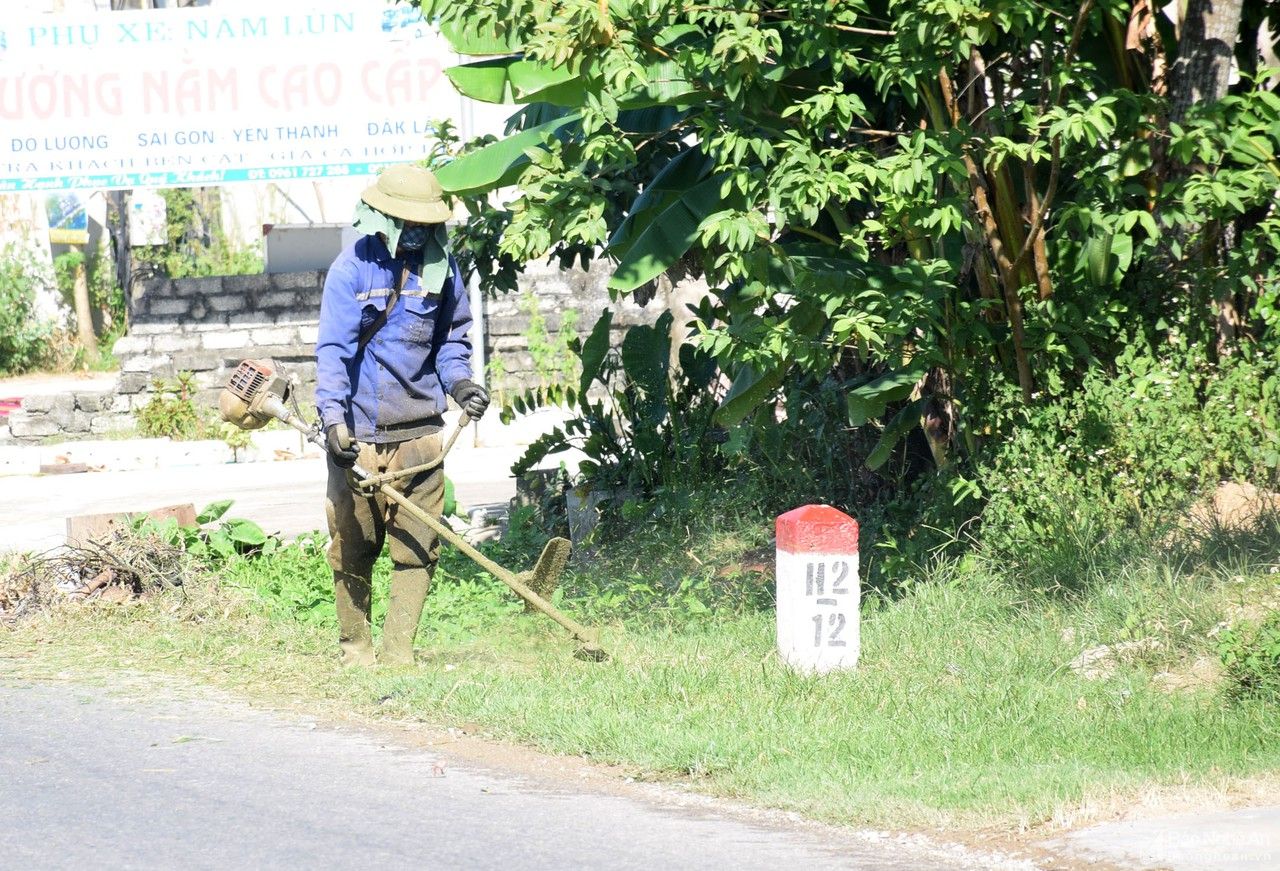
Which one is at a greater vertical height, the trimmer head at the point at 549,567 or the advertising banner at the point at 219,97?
the advertising banner at the point at 219,97

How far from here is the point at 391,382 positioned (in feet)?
23.4

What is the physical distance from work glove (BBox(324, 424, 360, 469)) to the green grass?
1015mm

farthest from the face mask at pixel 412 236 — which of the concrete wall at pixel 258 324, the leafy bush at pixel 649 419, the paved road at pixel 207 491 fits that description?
the concrete wall at pixel 258 324

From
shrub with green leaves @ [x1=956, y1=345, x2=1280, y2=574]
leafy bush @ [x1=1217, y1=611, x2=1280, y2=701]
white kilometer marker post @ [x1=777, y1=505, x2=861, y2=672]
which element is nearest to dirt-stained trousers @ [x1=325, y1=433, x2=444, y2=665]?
white kilometer marker post @ [x1=777, y1=505, x2=861, y2=672]

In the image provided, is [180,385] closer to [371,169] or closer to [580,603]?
[371,169]

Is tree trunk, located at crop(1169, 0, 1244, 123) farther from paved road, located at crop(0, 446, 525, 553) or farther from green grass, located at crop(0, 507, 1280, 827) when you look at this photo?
paved road, located at crop(0, 446, 525, 553)

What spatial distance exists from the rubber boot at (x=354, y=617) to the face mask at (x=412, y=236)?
151 cm

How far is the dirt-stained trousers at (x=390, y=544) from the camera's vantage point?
7172 mm

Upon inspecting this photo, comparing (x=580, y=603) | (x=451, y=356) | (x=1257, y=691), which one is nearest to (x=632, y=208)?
(x=451, y=356)

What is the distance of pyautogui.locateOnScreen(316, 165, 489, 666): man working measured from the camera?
6914 mm

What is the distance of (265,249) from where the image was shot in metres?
20.3

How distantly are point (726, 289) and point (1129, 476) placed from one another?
93.6 inches

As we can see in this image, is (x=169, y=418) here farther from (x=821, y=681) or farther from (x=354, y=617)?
(x=821, y=681)

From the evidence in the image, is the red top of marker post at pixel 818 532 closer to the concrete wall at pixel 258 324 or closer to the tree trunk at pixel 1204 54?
the tree trunk at pixel 1204 54
